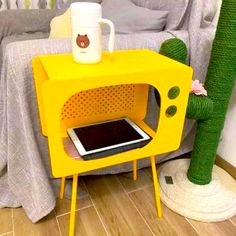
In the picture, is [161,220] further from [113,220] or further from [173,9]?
[173,9]

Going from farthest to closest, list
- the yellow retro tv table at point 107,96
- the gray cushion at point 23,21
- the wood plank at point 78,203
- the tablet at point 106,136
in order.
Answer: the gray cushion at point 23,21 < the wood plank at point 78,203 < the tablet at point 106,136 < the yellow retro tv table at point 107,96

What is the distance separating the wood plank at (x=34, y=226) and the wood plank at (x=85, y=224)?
0.03 meters

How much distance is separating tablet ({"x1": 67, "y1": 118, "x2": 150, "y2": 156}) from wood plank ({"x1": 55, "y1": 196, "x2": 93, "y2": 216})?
375 mm

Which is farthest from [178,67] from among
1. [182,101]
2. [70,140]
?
[70,140]

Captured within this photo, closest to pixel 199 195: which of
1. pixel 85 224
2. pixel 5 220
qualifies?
pixel 85 224

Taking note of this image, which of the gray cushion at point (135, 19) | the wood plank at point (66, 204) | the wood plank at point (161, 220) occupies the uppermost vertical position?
the gray cushion at point (135, 19)

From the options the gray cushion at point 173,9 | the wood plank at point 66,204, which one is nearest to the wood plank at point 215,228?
the wood plank at point 66,204

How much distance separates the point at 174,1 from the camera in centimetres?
117

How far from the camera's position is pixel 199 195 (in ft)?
3.65

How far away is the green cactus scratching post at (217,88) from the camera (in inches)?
34.3

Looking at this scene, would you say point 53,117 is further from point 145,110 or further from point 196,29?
point 196,29

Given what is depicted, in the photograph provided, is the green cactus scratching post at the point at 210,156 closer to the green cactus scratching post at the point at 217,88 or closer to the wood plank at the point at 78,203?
the green cactus scratching post at the point at 217,88

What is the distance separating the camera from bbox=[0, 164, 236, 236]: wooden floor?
0.97 meters

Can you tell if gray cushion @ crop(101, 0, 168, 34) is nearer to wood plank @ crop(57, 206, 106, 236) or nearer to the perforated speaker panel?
the perforated speaker panel
